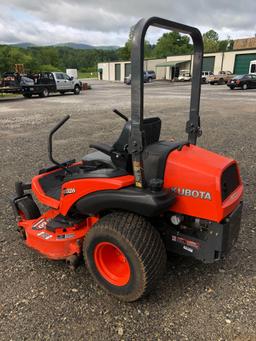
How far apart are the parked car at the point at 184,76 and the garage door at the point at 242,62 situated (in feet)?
21.6

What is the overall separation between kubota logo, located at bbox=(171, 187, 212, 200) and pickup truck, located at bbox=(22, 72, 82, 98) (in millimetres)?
19288

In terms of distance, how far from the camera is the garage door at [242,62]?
131ft

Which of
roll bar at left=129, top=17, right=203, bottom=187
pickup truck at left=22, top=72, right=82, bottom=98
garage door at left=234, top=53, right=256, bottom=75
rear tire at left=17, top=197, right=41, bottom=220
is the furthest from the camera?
garage door at left=234, top=53, right=256, bottom=75

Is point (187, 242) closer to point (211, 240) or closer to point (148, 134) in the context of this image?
point (211, 240)

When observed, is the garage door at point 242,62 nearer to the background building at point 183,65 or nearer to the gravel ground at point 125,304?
the background building at point 183,65

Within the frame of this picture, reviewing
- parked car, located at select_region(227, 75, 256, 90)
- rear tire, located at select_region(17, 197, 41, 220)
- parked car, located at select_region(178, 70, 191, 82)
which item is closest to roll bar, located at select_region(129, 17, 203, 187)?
rear tire, located at select_region(17, 197, 41, 220)

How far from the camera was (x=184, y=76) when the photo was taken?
152 feet

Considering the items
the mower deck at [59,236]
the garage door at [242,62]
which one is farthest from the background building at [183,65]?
the mower deck at [59,236]

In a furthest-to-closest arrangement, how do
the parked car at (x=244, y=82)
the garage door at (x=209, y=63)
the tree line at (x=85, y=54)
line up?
the tree line at (x=85, y=54) < the garage door at (x=209, y=63) < the parked car at (x=244, y=82)

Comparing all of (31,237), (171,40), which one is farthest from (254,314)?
(171,40)

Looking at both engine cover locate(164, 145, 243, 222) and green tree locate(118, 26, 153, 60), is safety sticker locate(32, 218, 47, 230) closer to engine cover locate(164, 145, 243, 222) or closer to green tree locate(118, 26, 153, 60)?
engine cover locate(164, 145, 243, 222)

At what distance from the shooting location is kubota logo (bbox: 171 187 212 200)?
206cm

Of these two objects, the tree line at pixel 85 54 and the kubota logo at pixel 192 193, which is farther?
the tree line at pixel 85 54

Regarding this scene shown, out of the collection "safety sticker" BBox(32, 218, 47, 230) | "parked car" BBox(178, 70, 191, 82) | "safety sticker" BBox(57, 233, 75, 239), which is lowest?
"parked car" BBox(178, 70, 191, 82)
